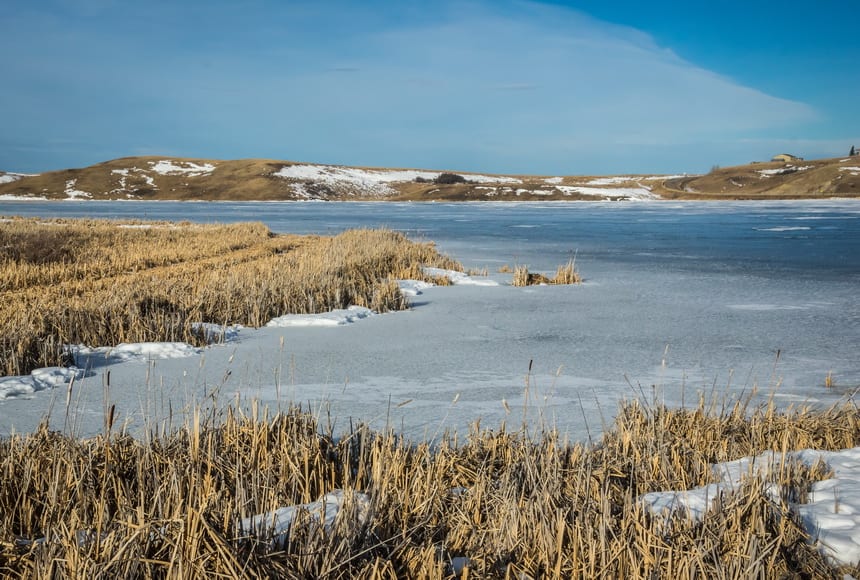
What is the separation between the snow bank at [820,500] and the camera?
10.3 feet

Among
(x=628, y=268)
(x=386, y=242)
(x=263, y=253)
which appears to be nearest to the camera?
(x=628, y=268)

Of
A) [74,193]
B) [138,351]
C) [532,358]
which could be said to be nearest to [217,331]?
[138,351]

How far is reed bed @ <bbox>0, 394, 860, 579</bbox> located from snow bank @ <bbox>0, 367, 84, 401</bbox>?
6.93 ft

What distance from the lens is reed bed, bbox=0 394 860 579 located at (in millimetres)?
2596

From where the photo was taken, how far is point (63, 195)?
103312 mm

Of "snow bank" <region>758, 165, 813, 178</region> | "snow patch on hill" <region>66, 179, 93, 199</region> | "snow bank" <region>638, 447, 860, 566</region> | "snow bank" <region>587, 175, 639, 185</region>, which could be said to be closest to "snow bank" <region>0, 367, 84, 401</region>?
"snow bank" <region>638, 447, 860, 566</region>

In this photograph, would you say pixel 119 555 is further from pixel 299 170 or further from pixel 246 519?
pixel 299 170

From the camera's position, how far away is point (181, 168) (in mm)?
139500

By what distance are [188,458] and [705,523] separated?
251cm

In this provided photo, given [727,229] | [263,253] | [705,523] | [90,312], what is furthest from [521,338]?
[727,229]

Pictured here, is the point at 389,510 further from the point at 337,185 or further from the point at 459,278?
the point at 337,185

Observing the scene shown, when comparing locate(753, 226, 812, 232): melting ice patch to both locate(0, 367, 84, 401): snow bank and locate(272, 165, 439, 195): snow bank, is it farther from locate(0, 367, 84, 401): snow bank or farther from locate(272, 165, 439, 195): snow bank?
locate(272, 165, 439, 195): snow bank

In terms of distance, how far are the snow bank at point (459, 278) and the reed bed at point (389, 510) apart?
389 inches

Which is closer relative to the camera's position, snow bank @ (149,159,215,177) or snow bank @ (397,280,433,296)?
snow bank @ (397,280,433,296)
